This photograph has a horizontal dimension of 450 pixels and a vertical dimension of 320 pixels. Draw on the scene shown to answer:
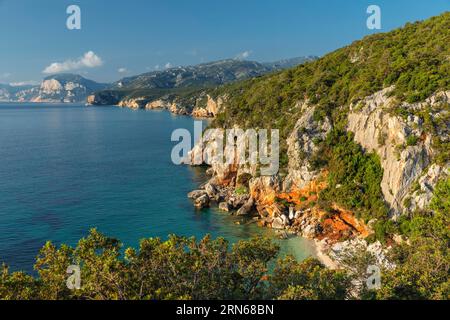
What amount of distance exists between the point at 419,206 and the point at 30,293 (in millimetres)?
32864

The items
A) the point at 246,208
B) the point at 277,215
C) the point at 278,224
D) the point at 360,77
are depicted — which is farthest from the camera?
the point at 360,77

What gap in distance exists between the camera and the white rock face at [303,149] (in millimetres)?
47812

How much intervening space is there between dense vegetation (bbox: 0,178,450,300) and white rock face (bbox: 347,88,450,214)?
14.3 m

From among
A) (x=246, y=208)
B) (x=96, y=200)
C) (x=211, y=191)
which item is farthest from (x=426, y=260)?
(x=96, y=200)

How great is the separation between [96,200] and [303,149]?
28.6 m

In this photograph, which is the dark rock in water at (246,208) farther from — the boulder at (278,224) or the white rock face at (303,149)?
the boulder at (278,224)

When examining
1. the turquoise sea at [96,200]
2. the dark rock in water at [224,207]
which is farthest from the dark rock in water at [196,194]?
the dark rock in water at [224,207]

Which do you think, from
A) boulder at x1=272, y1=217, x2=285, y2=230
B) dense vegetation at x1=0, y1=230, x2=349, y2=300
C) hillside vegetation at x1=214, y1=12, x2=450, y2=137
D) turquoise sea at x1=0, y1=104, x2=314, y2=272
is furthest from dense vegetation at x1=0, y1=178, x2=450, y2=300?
hillside vegetation at x1=214, y1=12, x2=450, y2=137

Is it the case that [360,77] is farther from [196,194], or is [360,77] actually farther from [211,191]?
[196,194]

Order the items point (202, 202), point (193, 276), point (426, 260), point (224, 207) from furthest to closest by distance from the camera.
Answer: point (202, 202), point (224, 207), point (426, 260), point (193, 276)

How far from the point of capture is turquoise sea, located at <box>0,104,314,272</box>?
41500 mm

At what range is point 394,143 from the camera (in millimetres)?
40031

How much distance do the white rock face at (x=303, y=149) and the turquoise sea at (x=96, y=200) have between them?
8055 mm
